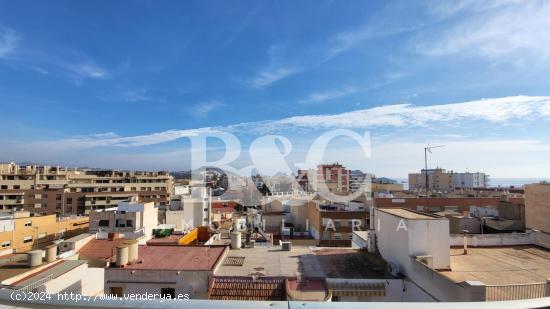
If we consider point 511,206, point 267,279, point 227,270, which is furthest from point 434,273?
point 511,206

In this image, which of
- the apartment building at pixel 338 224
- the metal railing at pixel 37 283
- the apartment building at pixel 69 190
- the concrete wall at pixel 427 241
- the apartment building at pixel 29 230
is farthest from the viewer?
the apartment building at pixel 69 190

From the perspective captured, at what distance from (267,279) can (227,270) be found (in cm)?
183

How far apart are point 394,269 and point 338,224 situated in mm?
17999

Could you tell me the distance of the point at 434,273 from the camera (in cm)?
816

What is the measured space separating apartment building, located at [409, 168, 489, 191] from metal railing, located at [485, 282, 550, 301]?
7939 centimetres

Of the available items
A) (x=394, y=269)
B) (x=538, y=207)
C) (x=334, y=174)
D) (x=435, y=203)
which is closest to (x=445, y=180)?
(x=334, y=174)

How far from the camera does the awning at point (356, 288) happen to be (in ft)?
29.4

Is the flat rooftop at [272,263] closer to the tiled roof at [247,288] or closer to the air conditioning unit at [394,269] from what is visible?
the tiled roof at [247,288]

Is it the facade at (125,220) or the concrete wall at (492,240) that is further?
the facade at (125,220)

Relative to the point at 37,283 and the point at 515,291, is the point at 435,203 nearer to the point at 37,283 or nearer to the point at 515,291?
the point at 515,291

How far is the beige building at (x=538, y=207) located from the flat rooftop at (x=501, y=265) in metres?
5.46

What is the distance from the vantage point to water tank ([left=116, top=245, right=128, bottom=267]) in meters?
9.99

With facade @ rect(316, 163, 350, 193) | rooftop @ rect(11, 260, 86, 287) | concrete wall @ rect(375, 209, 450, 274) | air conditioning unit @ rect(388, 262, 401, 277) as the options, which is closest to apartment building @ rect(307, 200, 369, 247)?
air conditioning unit @ rect(388, 262, 401, 277)

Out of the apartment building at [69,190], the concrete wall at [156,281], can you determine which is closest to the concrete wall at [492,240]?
the concrete wall at [156,281]
